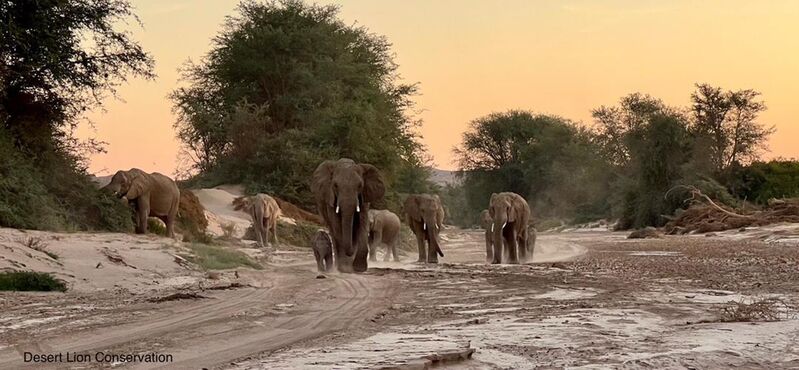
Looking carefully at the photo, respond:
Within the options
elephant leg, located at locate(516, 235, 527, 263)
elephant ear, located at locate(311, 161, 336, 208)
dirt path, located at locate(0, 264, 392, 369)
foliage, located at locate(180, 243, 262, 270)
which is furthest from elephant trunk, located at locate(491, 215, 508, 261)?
dirt path, located at locate(0, 264, 392, 369)

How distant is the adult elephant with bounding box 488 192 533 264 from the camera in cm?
2086

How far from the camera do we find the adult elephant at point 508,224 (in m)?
20.9

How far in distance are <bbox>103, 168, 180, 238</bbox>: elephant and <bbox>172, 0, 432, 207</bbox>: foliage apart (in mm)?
14908

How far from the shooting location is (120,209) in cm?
2500

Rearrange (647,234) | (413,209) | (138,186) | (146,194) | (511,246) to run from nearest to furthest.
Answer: (511,246) → (413,209) → (138,186) → (146,194) → (647,234)

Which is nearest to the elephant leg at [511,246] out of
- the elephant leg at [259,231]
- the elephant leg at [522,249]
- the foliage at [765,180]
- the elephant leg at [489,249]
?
the elephant leg at [489,249]

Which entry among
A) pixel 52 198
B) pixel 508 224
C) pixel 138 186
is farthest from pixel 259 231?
pixel 508 224

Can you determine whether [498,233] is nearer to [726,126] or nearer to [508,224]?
[508,224]

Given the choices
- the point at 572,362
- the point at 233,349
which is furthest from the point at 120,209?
the point at 572,362

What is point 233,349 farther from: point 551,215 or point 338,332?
Answer: point 551,215

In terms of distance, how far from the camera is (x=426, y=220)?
22328 millimetres

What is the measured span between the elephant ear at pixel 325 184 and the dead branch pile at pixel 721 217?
23094mm

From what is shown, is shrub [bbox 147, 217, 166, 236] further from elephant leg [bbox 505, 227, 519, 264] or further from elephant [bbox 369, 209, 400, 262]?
elephant leg [bbox 505, 227, 519, 264]

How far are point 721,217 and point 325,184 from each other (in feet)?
87.6
